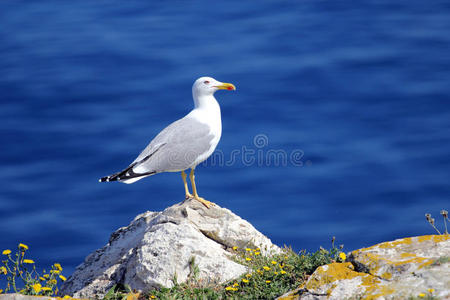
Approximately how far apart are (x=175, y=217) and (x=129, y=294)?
1.35 m

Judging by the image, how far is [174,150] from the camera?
7777 mm

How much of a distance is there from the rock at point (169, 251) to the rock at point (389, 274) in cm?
153

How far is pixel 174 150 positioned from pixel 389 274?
12.1 feet

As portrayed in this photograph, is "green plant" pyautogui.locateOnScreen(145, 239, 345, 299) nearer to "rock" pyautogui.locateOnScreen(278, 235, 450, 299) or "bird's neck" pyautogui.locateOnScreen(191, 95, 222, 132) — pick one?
"rock" pyautogui.locateOnScreen(278, 235, 450, 299)

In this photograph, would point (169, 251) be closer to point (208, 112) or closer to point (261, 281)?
point (261, 281)

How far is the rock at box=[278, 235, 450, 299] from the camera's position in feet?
14.8

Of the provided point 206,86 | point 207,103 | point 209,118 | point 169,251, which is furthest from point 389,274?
point 206,86

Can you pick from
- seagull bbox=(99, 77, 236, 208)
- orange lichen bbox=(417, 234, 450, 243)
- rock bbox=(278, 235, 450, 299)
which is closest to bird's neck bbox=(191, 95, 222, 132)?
seagull bbox=(99, 77, 236, 208)

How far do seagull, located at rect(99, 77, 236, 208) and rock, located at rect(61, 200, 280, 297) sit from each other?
47 centimetres

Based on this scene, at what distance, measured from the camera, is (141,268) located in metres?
6.30

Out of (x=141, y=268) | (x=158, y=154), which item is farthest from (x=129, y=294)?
(x=158, y=154)

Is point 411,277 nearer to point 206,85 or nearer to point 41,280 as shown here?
point 41,280

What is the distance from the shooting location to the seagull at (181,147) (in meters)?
7.73

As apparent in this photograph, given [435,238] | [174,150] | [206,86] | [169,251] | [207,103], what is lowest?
[435,238]
